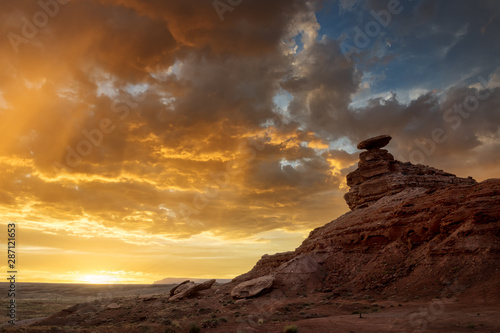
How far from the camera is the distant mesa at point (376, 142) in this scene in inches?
2084

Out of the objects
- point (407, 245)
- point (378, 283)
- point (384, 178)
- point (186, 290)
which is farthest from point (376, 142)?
point (186, 290)

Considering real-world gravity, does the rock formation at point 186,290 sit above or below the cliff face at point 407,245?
below

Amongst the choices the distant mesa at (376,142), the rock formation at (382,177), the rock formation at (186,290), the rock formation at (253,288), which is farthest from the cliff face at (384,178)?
the rock formation at (186,290)

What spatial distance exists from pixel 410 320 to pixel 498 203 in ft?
55.7

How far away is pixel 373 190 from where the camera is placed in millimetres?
50062

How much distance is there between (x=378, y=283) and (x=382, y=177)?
2312cm

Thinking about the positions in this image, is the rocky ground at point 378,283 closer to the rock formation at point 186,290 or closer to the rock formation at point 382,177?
the rock formation at point 186,290

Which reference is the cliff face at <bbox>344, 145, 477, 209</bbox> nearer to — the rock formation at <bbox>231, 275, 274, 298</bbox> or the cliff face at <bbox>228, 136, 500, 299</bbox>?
the cliff face at <bbox>228, 136, 500, 299</bbox>

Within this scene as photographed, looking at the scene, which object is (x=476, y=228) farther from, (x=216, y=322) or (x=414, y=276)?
(x=216, y=322)

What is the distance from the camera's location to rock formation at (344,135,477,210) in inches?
1881

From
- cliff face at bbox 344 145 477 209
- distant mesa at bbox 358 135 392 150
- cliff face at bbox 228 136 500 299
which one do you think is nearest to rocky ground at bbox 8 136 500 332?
cliff face at bbox 228 136 500 299

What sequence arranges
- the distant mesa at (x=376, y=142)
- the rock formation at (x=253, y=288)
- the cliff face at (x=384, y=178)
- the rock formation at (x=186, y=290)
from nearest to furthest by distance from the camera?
the rock formation at (x=253, y=288), the rock formation at (x=186, y=290), the cliff face at (x=384, y=178), the distant mesa at (x=376, y=142)

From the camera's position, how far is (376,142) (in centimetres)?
5359

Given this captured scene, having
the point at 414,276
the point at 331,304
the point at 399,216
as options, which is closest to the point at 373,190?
the point at 399,216
